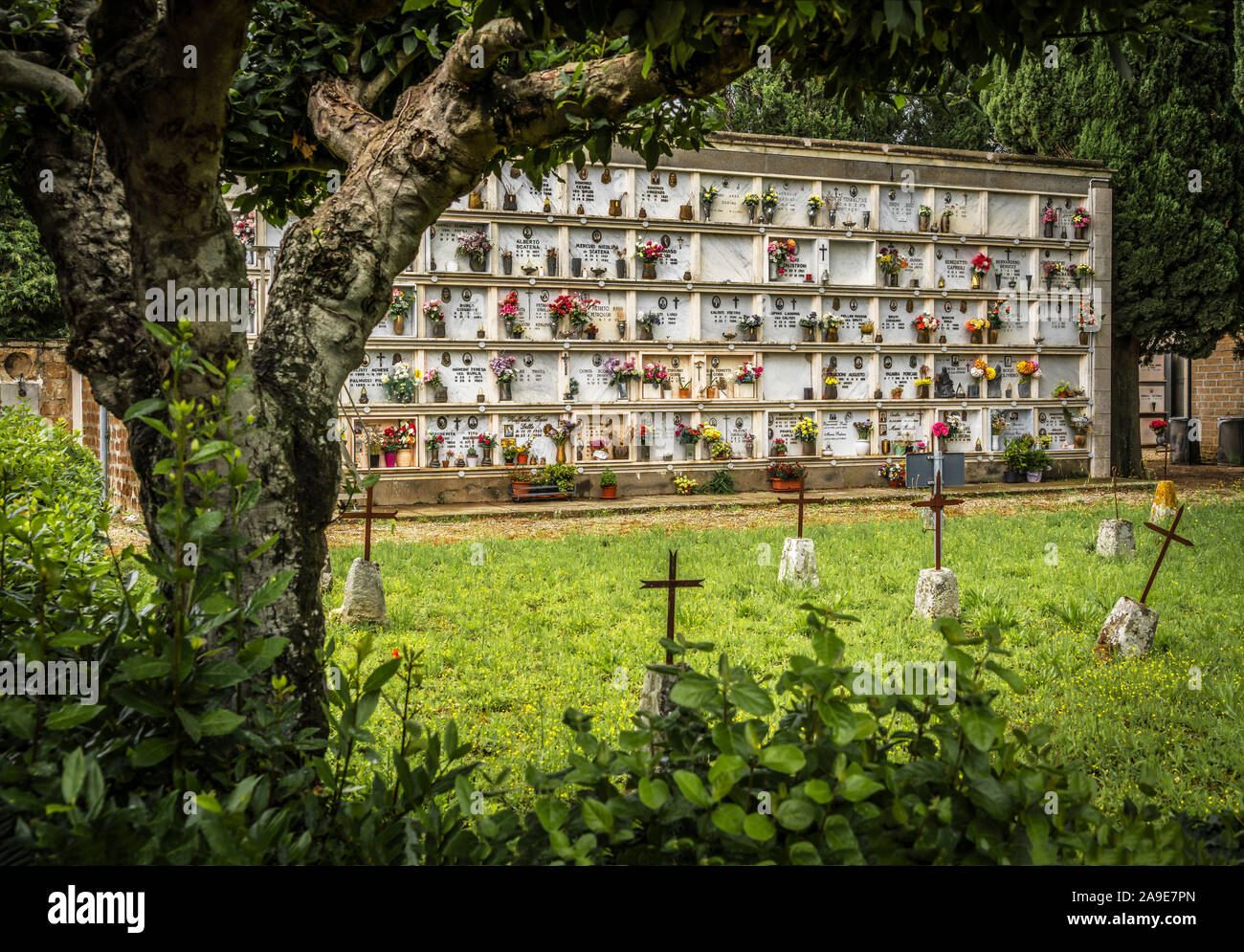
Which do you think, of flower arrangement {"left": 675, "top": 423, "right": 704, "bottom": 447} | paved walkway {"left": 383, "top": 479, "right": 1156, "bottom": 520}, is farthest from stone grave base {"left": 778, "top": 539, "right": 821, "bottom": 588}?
flower arrangement {"left": 675, "top": 423, "right": 704, "bottom": 447}

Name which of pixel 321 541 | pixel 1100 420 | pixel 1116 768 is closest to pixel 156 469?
pixel 321 541

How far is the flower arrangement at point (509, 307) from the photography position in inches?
547

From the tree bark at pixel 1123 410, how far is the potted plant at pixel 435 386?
12.8m

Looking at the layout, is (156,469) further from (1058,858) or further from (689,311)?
(689,311)

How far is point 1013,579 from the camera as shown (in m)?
7.48

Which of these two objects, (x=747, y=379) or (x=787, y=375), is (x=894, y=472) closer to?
(x=787, y=375)

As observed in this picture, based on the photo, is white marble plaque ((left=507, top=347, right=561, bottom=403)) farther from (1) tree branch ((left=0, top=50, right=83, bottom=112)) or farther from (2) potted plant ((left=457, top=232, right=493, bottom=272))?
(1) tree branch ((left=0, top=50, right=83, bottom=112))

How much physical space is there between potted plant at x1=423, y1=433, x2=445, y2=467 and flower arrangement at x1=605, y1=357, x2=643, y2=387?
2.97 meters

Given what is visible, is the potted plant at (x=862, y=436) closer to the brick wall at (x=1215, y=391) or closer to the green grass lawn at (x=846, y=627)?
the green grass lawn at (x=846, y=627)

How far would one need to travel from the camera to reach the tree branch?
245 centimetres

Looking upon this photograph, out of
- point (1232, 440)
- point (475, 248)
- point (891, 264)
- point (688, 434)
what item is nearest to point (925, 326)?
point (891, 264)

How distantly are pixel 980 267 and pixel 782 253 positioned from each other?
13.4 feet

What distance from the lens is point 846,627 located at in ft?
19.4
